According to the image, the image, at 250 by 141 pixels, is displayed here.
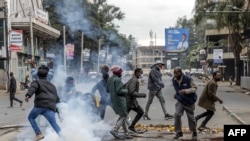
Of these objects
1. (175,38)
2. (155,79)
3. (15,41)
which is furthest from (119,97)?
(175,38)

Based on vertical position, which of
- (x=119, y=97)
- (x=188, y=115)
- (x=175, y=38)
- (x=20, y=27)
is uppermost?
(x=20, y=27)

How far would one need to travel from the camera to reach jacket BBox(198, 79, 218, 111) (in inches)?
506

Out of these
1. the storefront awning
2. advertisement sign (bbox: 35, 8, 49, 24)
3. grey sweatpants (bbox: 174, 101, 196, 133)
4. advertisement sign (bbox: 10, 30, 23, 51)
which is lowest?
grey sweatpants (bbox: 174, 101, 196, 133)

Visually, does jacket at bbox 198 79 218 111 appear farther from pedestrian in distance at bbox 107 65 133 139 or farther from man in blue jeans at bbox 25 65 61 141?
man in blue jeans at bbox 25 65 61 141

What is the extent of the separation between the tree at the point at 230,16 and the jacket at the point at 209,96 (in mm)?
24839

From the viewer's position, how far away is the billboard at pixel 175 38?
4809cm

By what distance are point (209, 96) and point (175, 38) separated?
1403 inches

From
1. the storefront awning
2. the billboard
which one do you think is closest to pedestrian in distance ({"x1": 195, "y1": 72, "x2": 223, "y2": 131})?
the storefront awning

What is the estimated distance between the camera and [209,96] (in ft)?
42.3

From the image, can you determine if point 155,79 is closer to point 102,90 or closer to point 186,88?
point 102,90

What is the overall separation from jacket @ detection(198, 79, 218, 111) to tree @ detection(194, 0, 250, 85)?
2484 cm

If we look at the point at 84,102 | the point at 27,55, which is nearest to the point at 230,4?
the point at 27,55

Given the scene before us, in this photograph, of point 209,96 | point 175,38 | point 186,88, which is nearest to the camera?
point 186,88

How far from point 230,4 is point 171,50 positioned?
997 centimetres
